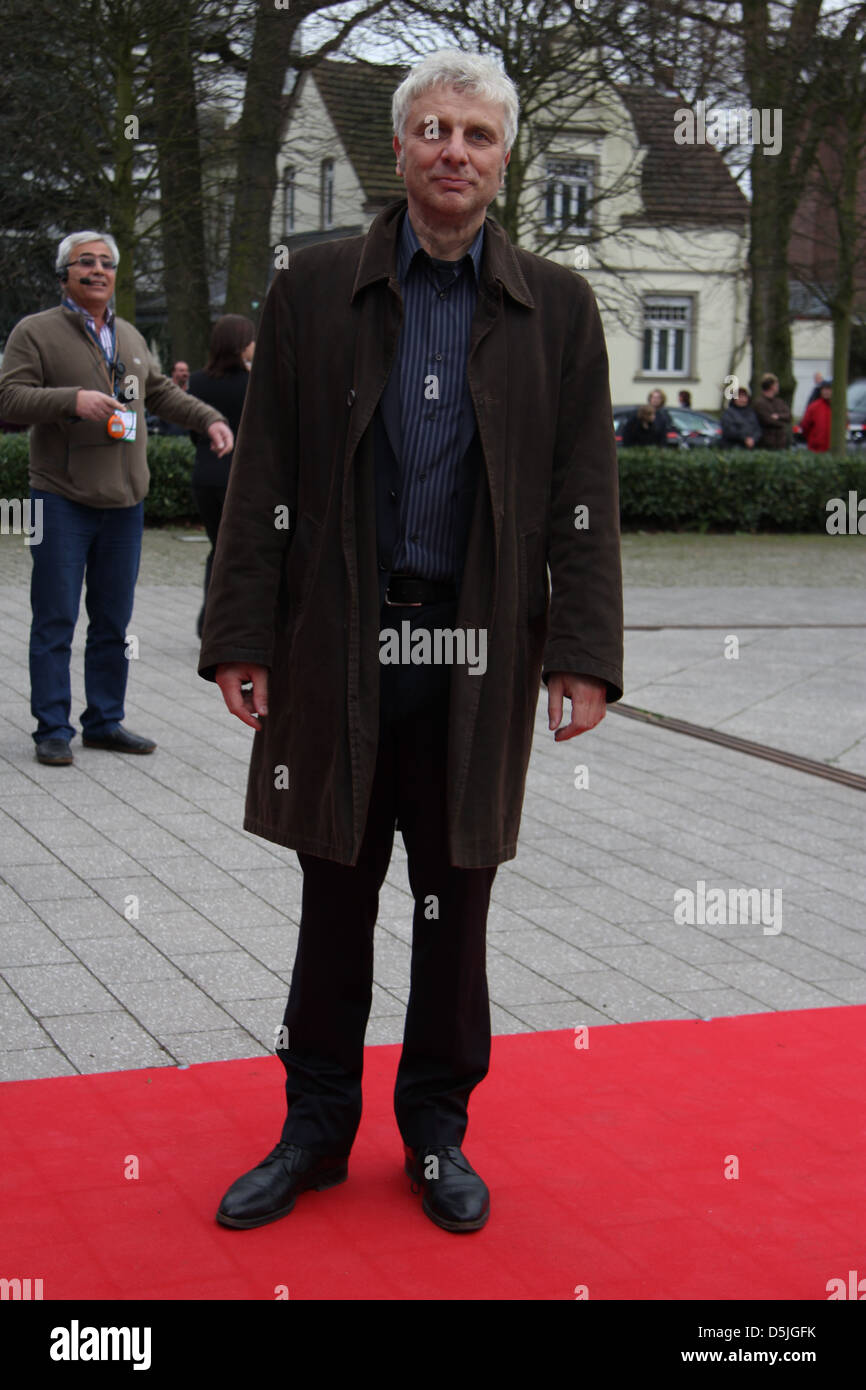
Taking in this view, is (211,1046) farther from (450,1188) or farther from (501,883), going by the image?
(501,883)

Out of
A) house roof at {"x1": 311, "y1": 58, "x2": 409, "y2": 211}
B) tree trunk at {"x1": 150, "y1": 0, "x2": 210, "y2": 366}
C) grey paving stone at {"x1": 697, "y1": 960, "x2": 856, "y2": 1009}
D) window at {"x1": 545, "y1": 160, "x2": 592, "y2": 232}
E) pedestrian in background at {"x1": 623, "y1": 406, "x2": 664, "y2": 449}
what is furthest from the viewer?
pedestrian in background at {"x1": 623, "y1": 406, "x2": 664, "y2": 449}

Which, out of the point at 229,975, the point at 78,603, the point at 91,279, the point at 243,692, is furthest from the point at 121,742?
the point at 243,692

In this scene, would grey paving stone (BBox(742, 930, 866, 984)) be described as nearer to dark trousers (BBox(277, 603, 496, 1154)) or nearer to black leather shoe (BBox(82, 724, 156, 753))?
dark trousers (BBox(277, 603, 496, 1154))

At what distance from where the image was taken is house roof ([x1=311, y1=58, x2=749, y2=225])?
2047 cm

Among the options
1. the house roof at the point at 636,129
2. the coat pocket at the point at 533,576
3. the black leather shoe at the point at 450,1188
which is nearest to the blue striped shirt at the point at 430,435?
the coat pocket at the point at 533,576

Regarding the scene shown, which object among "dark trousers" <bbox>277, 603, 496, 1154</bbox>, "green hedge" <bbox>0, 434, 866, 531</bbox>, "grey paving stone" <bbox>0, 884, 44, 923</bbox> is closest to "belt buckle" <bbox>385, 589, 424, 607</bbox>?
"dark trousers" <bbox>277, 603, 496, 1154</bbox>

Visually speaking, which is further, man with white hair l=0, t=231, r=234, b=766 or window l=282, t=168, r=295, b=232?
window l=282, t=168, r=295, b=232

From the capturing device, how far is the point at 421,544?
3.20m

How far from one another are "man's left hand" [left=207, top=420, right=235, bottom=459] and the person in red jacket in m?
18.0

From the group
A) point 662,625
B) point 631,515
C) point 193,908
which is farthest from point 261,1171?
point 631,515

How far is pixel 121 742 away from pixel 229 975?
9.50 ft

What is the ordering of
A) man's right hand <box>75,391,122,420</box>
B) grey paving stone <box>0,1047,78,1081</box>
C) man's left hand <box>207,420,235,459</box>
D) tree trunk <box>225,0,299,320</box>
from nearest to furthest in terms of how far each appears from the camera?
grey paving stone <box>0,1047,78,1081</box> → man's right hand <box>75,391,122,420</box> → man's left hand <box>207,420,235,459</box> → tree trunk <box>225,0,299,320</box>

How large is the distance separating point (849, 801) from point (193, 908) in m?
3.24
